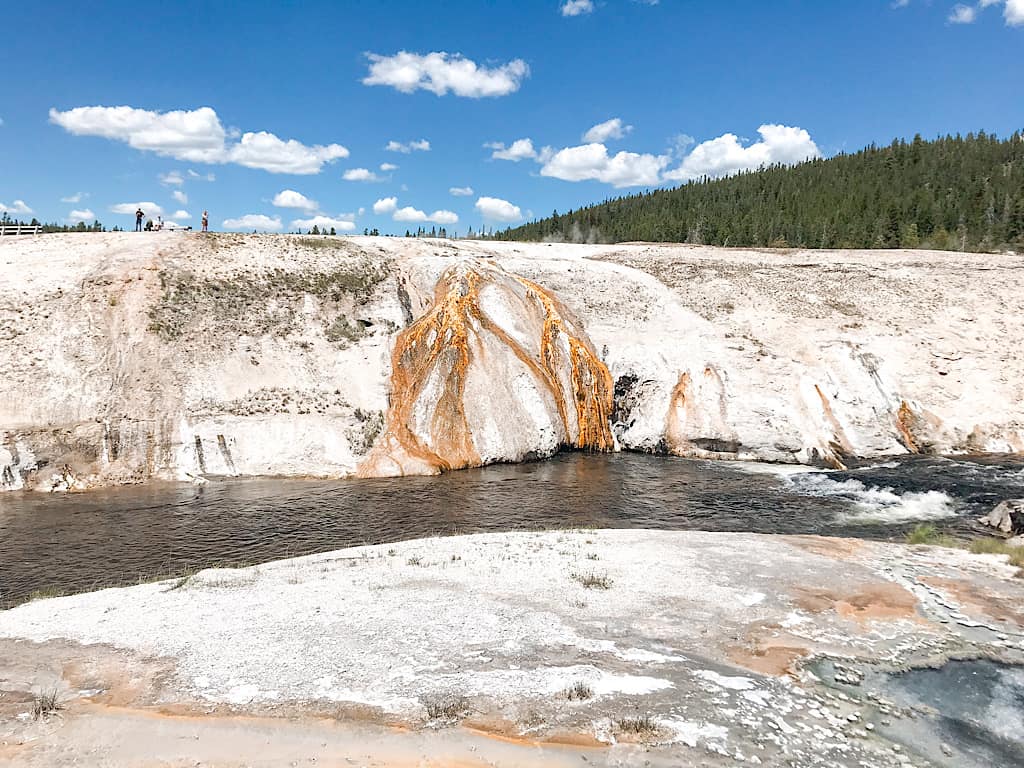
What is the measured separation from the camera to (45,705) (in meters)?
9.41

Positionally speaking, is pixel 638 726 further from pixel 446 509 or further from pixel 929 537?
pixel 446 509

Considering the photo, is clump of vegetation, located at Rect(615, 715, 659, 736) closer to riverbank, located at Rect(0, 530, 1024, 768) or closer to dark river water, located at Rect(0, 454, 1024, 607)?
riverbank, located at Rect(0, 530, 1024, 768)

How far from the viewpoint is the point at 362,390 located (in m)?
33.4

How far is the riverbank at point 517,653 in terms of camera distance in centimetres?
900

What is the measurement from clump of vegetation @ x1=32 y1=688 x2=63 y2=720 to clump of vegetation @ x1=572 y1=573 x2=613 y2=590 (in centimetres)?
1011

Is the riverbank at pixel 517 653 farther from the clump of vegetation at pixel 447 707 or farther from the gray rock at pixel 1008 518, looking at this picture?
the gray rock at pixel 1008 518

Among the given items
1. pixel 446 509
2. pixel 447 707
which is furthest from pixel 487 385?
pixel 447 707

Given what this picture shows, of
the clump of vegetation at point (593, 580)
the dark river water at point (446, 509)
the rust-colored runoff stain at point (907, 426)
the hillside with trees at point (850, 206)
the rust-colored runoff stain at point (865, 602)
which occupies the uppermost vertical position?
the hillside with trees at point (850, 206)

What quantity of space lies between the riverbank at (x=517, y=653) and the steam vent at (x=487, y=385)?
14094mm

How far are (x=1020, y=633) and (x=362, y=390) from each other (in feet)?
89.8

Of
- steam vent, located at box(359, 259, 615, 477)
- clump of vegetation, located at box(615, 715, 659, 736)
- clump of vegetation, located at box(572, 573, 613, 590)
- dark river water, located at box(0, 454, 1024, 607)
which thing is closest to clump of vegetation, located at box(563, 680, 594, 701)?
clump of vegetation, located at box(615, 715, 659, 736)

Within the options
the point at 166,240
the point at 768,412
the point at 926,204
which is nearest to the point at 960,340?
the point at 768,412

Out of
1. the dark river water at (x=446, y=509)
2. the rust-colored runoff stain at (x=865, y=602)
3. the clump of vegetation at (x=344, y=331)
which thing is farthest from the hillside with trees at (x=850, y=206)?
the rust-colored runoff stain at (x=865, y=602)

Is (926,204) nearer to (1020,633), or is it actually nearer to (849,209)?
A: (849,209)
